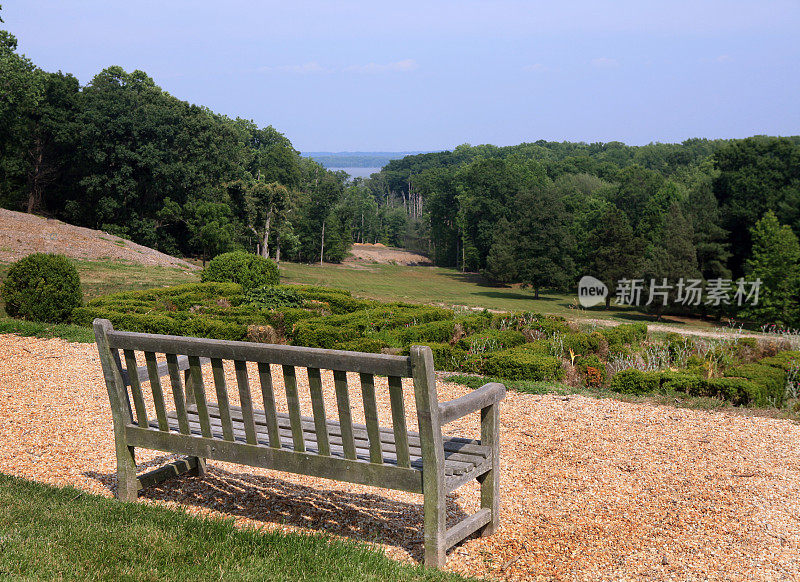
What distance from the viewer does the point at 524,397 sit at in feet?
22.6

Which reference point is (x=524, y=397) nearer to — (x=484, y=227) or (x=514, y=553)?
(x=514, y=553)

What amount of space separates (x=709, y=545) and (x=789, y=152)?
45307 mm

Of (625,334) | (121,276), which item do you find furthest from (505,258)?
(625,334)

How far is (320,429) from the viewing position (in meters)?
3.33

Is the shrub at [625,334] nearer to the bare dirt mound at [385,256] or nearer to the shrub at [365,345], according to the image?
the shrub at [365,345]

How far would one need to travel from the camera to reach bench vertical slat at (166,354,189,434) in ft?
12.4

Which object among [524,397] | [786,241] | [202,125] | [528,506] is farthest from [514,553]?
[202,125]

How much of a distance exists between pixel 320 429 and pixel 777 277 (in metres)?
37.4

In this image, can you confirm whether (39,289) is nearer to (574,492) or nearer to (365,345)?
(365,345)

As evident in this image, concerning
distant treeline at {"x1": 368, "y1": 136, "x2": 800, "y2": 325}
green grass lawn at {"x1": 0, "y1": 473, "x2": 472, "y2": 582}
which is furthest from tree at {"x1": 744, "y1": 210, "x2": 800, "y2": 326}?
green grass lawn at {"x1": 0, "y1": 473, "x2": 472, "y2": 582}

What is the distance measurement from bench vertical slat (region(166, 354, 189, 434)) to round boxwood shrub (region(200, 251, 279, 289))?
47.0 ft

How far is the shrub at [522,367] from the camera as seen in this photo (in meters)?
8.15

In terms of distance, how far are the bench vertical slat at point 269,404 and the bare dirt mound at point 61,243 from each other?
22.3 meters

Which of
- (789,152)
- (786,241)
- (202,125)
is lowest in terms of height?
(786,241)
